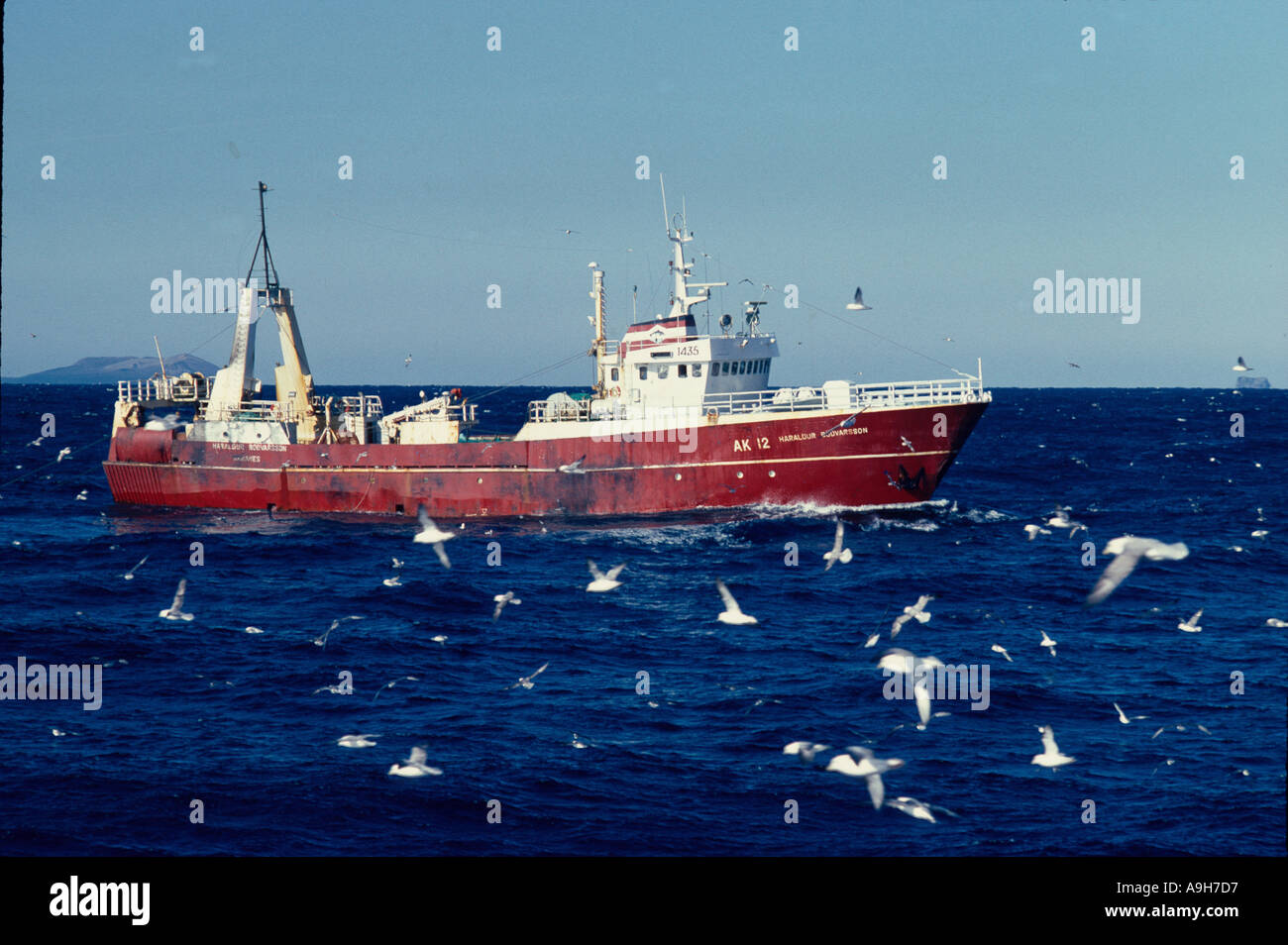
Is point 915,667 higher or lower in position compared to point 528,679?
higher

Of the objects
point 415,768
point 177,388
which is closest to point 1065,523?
point 415,768

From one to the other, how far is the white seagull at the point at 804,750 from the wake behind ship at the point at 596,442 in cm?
2689

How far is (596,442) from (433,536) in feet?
26.3

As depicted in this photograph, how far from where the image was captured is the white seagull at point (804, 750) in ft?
72.5

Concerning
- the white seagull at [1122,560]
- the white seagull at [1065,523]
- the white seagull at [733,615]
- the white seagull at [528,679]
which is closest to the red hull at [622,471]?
the white seagull at [1065,523]

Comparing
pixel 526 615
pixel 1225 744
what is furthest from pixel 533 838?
pixel 526 615

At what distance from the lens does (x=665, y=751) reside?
2278 cm

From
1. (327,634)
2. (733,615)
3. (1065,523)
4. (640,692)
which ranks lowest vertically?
(640,692)

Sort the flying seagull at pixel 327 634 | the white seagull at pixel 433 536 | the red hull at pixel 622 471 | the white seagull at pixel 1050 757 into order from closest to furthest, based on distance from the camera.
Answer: the white seagull at pixel 1050 757 → the flying seagull at pixel 327 634 → the white seagull at pixel 433 536 → the red hull at pixel 622 471

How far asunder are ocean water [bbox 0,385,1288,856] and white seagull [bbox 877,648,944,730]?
1.57ft

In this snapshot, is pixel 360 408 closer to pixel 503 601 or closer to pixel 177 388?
pixel 177 388

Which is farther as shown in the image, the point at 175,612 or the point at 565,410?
the point at 565,410

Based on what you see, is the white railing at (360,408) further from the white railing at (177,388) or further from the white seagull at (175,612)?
the white seagull at (175,612)

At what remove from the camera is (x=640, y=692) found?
26844 millimetres
